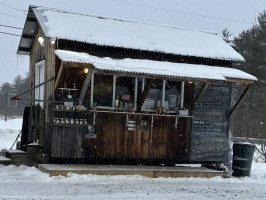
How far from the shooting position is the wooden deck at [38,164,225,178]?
1024 cm

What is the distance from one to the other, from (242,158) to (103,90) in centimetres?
450

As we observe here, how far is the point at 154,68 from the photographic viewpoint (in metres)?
11.2

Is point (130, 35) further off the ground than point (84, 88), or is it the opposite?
point (130, 35)

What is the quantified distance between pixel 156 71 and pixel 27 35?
5798mm

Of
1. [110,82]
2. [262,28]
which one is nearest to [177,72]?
[110,82]

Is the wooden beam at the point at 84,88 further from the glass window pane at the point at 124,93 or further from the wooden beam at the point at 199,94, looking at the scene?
the wooden beam at the point at 199,94

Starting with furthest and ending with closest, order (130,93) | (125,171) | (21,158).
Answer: (130,93)
(21,158)
(125,171)

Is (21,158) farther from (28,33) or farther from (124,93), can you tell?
(28,33)

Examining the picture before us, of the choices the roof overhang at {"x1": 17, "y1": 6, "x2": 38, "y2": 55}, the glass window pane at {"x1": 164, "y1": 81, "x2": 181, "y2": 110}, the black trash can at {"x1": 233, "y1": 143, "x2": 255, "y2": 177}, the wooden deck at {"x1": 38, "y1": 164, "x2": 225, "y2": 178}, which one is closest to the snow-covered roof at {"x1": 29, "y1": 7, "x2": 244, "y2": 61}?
the roof overhang at {"x1": 17, "y1": 6, "x2": 38, "y2": 55}

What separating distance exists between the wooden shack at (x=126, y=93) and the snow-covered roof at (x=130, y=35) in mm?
35

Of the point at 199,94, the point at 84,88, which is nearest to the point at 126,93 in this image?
the point at 84,88

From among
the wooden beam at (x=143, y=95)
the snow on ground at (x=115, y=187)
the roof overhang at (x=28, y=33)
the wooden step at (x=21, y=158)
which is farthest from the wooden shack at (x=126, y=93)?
the snow on ground at (x=115, y=187)

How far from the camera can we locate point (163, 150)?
1251 centimetres

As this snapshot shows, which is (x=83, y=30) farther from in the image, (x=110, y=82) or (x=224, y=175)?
(x=224, y=175)
